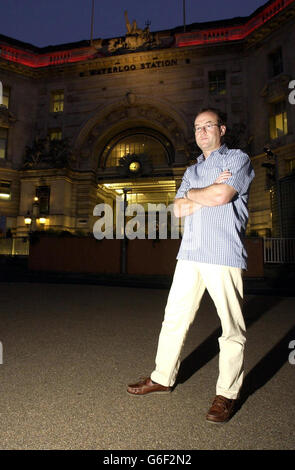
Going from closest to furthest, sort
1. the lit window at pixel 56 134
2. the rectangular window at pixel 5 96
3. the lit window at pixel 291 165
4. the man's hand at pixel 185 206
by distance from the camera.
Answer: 1. the man's hand at pixel 185 206
2. the lit window at pixel 291 165
3. the rectangular window at pixel 5 96
4. the lit window at pixel 56 134

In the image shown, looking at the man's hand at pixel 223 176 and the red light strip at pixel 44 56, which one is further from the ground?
the red light strip at pixel 44 56

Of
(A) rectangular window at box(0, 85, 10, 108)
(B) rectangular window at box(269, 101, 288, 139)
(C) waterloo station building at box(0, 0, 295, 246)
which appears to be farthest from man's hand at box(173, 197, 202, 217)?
(A) rectangular window at box(0, 85, 10, 108)

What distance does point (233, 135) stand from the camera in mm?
22406

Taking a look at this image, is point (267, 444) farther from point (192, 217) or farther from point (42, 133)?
point (42, 133)

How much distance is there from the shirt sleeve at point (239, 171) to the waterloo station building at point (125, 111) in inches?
806

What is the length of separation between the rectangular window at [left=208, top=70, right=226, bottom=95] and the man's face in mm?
25265

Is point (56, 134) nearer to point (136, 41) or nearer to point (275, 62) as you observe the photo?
point (136, 41)

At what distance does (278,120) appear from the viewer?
846 inches

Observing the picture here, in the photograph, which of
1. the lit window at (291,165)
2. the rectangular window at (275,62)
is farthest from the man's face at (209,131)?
the rectangular window at (275,62)

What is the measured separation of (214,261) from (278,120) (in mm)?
23009

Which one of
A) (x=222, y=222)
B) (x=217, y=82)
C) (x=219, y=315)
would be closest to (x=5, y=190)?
(x=217, y=82)

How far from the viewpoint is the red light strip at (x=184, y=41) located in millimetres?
22500

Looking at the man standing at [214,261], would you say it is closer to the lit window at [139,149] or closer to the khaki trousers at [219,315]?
the khaki trousers at [219,315]
